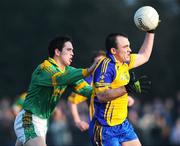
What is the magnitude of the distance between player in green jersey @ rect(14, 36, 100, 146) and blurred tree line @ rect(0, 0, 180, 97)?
80.2ft

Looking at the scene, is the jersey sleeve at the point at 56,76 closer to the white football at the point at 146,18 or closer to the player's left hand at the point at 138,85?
the player's left hand at the point at 138,85

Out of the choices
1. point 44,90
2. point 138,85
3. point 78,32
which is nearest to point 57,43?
point 44,90

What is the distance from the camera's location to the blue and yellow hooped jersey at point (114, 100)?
1054 centimetres

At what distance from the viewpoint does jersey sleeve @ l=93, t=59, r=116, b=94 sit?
10367mm

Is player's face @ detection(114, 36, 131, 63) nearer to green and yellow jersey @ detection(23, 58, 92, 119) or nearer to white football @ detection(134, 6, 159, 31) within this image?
white football @ detection(134, 6, 159, 31)

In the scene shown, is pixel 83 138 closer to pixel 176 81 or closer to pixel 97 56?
pixel 97 56

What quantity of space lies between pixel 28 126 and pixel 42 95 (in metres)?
0.48

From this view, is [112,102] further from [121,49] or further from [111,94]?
[121,49]

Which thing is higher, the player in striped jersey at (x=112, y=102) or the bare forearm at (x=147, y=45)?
the bare forearm at (x=147, y=45)

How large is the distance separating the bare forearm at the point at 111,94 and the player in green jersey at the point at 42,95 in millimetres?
749

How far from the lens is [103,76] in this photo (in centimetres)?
1041

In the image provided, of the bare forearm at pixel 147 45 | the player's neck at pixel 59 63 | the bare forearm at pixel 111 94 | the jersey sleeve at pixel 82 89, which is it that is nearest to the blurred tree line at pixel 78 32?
the jersey sleeve at pixel 82 89

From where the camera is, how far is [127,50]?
10922 mm

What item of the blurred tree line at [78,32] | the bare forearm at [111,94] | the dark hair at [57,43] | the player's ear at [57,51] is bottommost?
the bare forearm at [111,94]
